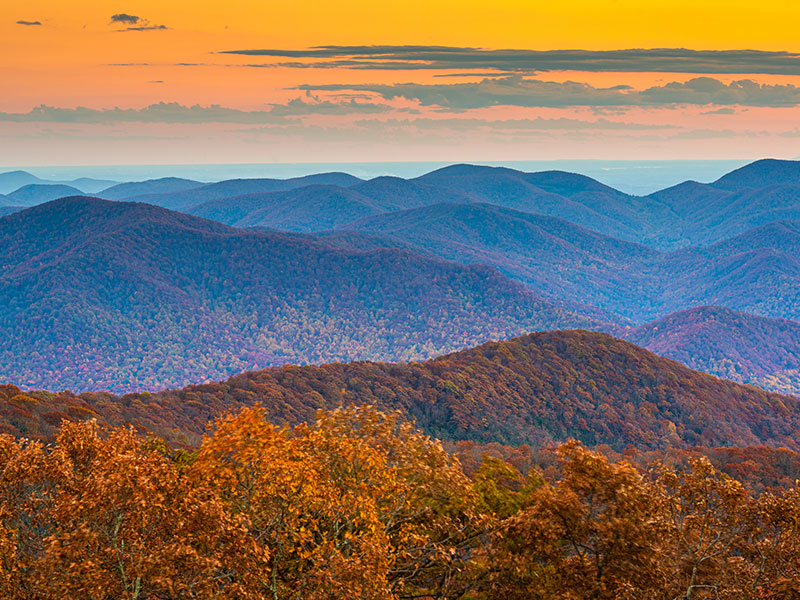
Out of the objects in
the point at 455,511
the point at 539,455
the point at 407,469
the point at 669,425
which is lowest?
the point at 669,425

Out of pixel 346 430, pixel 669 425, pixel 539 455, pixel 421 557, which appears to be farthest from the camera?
pixel 669 425

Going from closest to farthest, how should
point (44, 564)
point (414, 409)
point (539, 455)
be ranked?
point (44, 564) < point (539, 455) < point (414, 409)

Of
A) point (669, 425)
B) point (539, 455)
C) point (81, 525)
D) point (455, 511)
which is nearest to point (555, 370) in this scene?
point (669, 425)

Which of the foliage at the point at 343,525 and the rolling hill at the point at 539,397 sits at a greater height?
the foliage at the point at 343,525

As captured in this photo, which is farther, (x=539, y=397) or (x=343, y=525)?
(x=539, y=397)

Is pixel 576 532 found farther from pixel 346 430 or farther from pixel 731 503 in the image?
pixel 346 430

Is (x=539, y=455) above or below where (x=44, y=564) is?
below

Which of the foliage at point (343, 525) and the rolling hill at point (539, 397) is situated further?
the rolling hill at point (539, 397)

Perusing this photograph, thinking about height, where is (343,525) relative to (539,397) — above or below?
above
